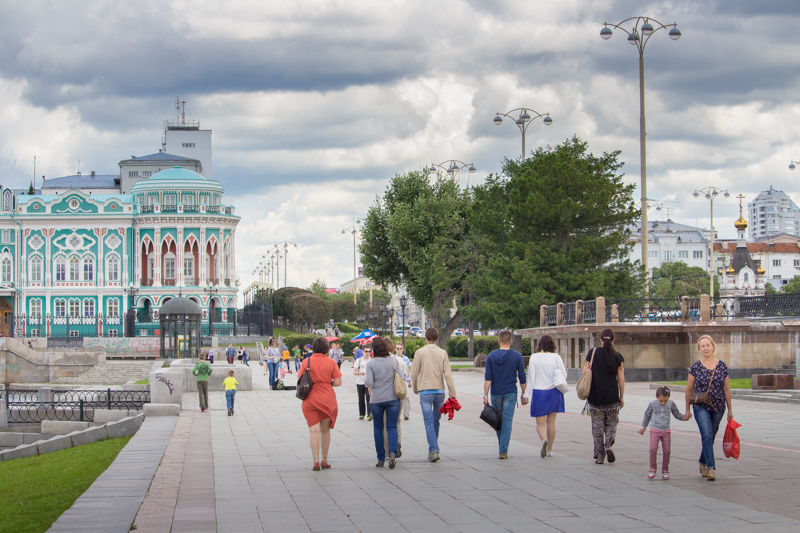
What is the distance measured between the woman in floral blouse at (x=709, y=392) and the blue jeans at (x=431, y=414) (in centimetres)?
313

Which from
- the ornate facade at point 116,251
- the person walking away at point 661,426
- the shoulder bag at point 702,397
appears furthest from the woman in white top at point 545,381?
the ornate facade at point 116,251

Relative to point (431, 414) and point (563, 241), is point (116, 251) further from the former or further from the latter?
point (431, 414)

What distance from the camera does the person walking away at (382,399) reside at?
1044 centimetres

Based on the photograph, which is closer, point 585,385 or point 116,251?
point 585,385

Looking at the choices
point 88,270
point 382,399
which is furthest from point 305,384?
point 88,270

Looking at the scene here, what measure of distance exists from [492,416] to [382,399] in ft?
4.72

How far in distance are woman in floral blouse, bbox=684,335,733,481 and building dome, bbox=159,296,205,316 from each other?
41542mm

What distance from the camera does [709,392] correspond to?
912 cm

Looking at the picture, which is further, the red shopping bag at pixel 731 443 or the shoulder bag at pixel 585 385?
the shoulder bag at pixel 585 385

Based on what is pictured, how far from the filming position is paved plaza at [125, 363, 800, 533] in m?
7.26

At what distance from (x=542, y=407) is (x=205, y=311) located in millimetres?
66635

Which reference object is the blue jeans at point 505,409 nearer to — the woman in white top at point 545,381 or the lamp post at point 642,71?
the woman in white top at point 545,381

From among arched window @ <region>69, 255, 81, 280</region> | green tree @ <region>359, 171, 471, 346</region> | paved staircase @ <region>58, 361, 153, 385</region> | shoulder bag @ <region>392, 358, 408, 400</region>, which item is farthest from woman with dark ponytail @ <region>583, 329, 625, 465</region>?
arched window @ <region>69, 255, 81, 280</region>

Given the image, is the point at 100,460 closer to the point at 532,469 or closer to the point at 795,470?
the point at 532,469
